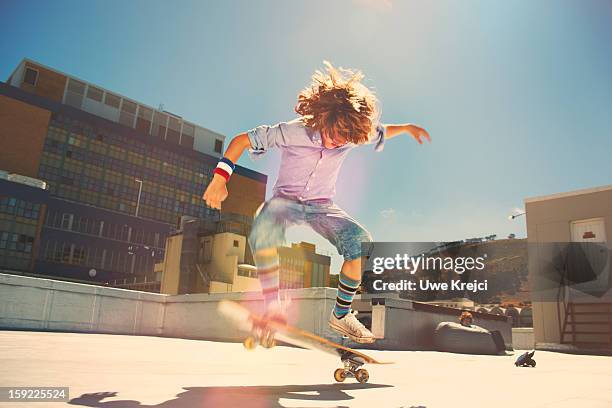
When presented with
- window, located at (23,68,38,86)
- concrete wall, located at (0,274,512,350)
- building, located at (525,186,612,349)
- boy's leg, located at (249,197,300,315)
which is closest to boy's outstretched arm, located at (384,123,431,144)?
boy's leg, located at (249,197,300,315)

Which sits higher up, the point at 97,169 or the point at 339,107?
the point at 97,169

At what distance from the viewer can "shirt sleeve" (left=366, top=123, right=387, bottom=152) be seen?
3742 millimetres

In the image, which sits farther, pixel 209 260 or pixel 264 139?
pixel 209 260

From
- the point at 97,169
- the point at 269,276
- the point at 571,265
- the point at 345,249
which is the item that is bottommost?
the point at 269,276

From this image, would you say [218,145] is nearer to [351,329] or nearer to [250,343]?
[351,329]

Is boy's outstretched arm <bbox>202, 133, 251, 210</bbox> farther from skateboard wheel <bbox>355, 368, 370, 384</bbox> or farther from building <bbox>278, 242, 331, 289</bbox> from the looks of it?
building <bbox>278, 242, 331, 289</bbox>

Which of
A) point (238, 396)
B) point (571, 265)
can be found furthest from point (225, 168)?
point (571, 265)

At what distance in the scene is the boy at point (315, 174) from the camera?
10.9 ft

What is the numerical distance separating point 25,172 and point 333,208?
74.6m

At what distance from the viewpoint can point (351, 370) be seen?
3.54 m

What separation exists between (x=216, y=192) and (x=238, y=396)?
1.46 m

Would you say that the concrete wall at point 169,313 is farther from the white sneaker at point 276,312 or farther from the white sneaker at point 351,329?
the white sneaker at point 276,312

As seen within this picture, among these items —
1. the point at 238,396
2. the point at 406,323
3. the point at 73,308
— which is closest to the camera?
the point at 238,396

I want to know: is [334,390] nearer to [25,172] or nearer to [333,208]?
[333,208]
